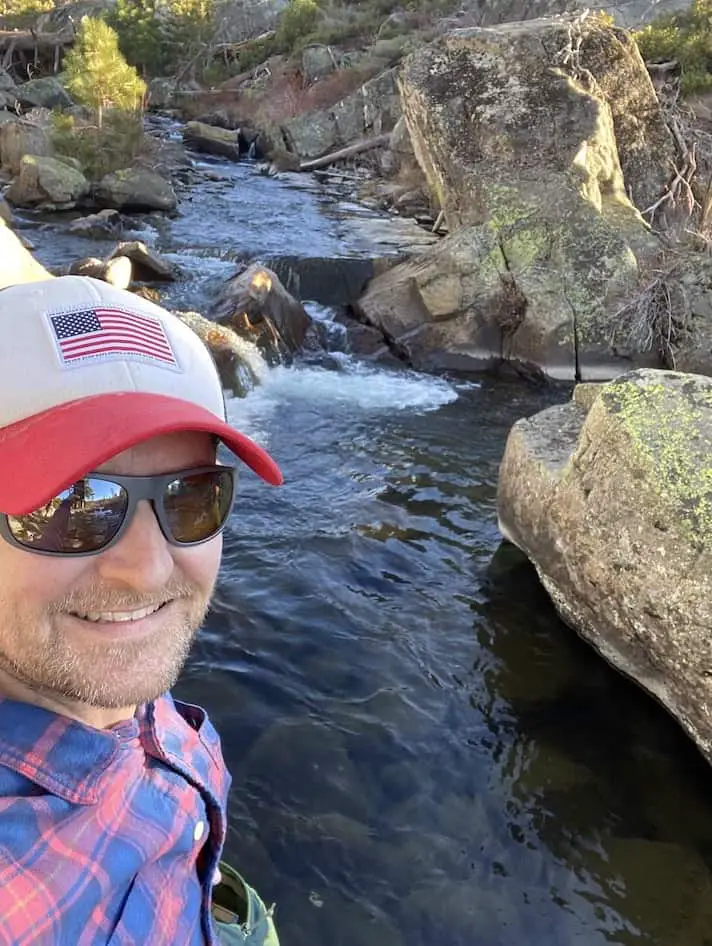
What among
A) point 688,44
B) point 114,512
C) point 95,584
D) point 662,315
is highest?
point 688,44

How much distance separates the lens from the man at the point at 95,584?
1348 mm

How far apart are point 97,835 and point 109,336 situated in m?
0.89

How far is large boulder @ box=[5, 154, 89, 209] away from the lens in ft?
50.7

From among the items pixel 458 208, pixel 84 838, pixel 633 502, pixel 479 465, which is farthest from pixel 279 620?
pixel 458 208

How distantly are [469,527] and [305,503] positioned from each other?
136cm

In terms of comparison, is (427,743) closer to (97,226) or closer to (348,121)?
(97,226)

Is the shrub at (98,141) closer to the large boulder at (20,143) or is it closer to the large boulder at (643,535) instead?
the large boulder at (20,143)

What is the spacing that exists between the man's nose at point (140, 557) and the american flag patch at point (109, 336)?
10.9 inches

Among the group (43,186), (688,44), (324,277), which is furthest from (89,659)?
(688,44)

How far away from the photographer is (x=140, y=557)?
4.86ft

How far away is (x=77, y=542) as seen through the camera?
139 centimetres

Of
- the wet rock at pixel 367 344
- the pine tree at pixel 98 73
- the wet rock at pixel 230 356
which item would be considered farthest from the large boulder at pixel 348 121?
the wet rock at pixel 230 356

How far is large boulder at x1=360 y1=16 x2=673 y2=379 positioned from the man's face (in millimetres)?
9132

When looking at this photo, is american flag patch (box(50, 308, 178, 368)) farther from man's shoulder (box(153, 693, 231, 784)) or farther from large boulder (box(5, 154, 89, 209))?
large boulder (box(5, 154, 89, 209))
